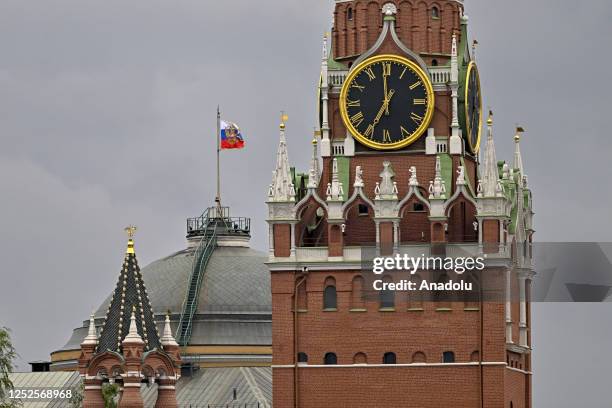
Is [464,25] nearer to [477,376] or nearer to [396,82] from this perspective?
[396,82]

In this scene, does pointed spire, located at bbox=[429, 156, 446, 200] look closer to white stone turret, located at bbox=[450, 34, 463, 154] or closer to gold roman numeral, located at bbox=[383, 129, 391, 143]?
white stone turret, located at bbox=[450, 34, 463, 154]

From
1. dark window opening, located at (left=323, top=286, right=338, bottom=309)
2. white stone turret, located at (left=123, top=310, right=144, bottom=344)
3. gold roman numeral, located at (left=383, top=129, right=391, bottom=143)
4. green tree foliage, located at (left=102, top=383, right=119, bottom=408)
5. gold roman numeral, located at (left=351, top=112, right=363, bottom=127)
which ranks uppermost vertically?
gold roman numeral, located at (left=351, top=112, right=363, bottom=127)

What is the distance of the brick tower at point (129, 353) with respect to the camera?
172 m

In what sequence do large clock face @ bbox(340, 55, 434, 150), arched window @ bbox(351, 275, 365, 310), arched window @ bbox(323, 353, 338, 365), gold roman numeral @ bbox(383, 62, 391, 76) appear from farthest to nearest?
gold roman numeral @ bbox(383, 62, 391, 76) → large clock face @ bbox(340, 55, 434, 150) → arched window @ bbox(323, 353, 338, 365) → arched window @ bbox(351, 275, 365, 310)

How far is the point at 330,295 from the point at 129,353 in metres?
11.3

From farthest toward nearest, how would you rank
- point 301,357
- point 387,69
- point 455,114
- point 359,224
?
point 455,114, point 387,69, point 359,224, point 301,357

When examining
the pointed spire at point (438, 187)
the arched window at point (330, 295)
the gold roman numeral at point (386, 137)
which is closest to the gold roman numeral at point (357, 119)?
the gold roman numeral at point (386, 137)

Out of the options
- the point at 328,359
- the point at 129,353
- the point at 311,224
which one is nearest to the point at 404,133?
the point at 311,224

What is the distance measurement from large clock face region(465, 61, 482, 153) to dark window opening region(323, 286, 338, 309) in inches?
458

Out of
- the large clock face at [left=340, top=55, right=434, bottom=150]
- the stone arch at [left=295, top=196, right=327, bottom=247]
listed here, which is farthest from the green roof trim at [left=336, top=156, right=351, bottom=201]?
the stone arch at [left=295, top=196, right=327, bottom=247]

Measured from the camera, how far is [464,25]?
176875mm

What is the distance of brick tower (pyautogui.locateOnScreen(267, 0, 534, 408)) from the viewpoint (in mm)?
170250

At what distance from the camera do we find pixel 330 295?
172125mm

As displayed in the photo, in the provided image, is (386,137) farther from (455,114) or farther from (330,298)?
(330,298)
